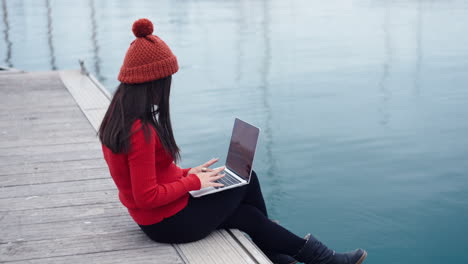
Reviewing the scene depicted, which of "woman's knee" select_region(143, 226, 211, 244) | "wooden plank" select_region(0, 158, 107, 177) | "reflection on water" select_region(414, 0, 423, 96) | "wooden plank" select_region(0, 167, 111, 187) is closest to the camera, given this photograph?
"woman's knee" select_region(143, 226, 211, 244)

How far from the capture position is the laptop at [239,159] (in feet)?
9.68

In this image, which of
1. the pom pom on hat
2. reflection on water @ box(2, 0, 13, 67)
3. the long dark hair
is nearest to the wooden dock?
the long dark hair

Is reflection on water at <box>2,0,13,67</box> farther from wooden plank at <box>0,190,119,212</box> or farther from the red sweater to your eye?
the red sweater

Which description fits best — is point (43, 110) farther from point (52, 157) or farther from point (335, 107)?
point (335, 107)

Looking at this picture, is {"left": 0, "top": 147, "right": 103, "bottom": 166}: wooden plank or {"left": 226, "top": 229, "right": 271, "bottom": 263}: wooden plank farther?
{"left": 0, "top": 147, "right": 103, "bottom": 166}: wooden plank

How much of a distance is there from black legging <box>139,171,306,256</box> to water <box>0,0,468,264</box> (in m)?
1.76

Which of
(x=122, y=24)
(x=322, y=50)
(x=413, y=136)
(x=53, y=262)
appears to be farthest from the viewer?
(x=122, y=24)

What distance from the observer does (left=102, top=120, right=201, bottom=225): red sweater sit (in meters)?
2.57

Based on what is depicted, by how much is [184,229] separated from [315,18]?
56.3 feet

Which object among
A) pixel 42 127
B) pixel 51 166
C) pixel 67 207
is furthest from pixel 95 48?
pixel 67 207

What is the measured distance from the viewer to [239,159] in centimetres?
311

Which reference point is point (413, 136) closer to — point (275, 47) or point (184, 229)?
point (184, 229)

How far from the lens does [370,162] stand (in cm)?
642

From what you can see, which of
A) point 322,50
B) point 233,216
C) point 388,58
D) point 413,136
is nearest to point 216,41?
point 322,50
